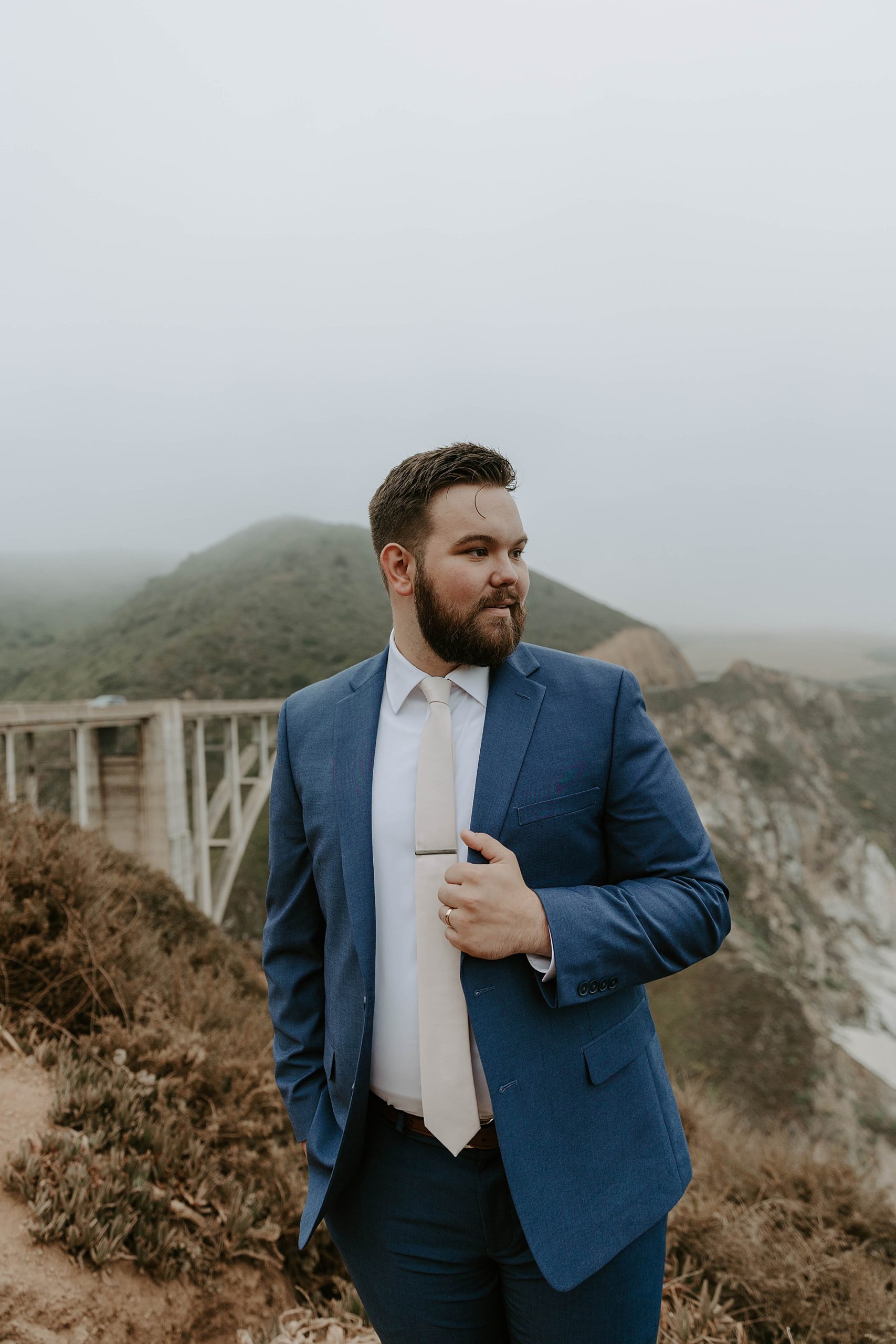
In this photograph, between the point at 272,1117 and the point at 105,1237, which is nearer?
the point at 105,1237

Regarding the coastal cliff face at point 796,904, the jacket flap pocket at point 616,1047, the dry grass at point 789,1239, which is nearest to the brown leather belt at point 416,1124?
the jacket flap pocket at point 616,1047

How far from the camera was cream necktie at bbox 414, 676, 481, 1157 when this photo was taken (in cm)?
138

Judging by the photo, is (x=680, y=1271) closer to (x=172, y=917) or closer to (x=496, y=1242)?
(x=496, y=1242)

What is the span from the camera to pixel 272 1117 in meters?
3.61

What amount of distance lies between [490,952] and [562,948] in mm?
123

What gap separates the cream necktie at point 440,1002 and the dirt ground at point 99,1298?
5.94ft

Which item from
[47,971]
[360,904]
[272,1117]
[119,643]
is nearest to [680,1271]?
[272,1117]

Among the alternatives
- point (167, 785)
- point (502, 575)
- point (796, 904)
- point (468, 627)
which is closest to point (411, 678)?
point (468, 627)

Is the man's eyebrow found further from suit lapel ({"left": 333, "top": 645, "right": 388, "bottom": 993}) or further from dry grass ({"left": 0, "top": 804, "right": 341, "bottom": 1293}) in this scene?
dry grass ({"left": 0, "top": 804, "right": 341, "bottom": 1293})

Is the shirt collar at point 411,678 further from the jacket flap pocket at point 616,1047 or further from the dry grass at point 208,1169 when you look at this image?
the dry grass at point 208,1169

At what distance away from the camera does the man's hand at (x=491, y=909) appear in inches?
50.2

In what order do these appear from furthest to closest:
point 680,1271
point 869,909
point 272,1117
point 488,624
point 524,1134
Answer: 1. point 869,909
2. point 272,1117
3. point 680,1271
4. point 488,624
5. point 524,1134

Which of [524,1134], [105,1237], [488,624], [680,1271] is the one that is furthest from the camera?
[680,1271]

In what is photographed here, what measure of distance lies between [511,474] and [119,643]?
61277 mm
